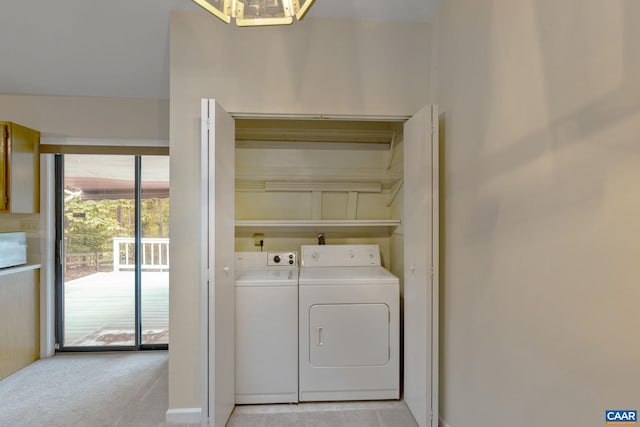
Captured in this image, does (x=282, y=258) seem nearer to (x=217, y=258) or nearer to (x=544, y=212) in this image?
(x=217, y=258)

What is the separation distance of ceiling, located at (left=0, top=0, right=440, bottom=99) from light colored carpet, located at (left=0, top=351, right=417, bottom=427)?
2.60 metres

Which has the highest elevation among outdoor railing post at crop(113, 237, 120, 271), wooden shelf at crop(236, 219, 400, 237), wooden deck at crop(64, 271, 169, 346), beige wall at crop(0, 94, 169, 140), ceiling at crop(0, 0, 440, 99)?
ceiling at crop(0, 0, 440, 99)

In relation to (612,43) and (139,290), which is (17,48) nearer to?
(139,290)

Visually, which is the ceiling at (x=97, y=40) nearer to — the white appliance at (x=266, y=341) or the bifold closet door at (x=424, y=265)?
the bifold closet door at (x=424, y=265)

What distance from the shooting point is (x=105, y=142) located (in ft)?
9.37

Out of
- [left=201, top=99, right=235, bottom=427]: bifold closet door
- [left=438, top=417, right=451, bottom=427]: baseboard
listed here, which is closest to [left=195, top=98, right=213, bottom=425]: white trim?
[left=201, top=99, right=235, bottom=427]: bifold closet door

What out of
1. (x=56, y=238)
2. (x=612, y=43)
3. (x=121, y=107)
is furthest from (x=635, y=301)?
(x=56, y=238)

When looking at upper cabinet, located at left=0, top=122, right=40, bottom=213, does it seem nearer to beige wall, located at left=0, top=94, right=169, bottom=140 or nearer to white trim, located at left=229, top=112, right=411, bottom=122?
beige wall, located at left=0, top=94, right=169, bottom=140

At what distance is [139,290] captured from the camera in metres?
3.22

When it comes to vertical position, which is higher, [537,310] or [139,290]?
[537,310]

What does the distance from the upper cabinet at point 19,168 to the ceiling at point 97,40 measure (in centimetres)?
43

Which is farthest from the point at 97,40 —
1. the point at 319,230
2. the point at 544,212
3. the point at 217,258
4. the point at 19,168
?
the point at 544,212

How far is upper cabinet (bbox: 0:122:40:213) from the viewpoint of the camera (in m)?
2.50

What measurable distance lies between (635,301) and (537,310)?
35 cm
